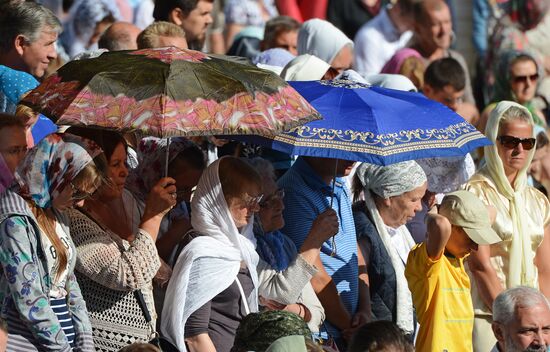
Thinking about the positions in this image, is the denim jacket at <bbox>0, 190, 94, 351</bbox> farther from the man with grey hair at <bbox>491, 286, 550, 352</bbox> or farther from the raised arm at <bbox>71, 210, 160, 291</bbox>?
the man with grey hair at <bbox>491, 286, 550, 352</bbox>

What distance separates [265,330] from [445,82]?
16.4 ft

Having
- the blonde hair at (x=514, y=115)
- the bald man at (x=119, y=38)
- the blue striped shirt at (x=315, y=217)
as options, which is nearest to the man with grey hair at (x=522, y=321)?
the blue striped shirt at (x=315, y=217)

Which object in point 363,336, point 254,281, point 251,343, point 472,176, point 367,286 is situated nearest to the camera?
point 251,343

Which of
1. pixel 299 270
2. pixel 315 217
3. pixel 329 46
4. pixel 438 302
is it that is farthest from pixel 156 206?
pixel 329 46

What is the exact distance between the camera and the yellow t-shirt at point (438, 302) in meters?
7.73

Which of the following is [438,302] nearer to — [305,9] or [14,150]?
[14,150]

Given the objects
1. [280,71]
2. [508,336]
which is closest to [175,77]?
[508,336]

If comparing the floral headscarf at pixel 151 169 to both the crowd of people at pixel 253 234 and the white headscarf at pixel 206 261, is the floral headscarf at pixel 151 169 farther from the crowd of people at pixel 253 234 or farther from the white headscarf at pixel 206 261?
the white headscarf at pixel 206 261

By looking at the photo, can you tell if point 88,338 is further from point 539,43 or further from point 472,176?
point 539,43

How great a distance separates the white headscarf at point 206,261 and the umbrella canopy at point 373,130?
49 cm

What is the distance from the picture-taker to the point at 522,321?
735cm

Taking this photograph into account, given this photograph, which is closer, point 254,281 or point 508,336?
point 254,281

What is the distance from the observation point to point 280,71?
938 cm

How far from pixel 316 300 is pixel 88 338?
1626 millimetres
